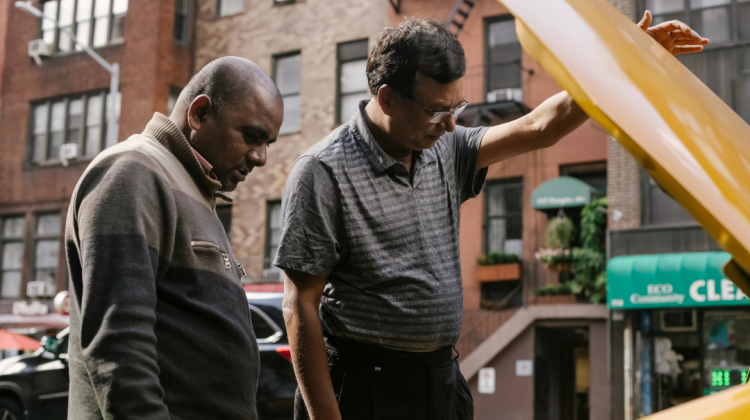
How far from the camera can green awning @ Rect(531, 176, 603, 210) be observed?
14.4 metres

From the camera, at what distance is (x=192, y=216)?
174 cm

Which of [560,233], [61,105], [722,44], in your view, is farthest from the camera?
[61,105]

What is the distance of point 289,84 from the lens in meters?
19.7

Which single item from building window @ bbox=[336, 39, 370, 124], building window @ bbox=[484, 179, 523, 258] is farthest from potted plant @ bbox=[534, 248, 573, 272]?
building window @ bbox=[336, 39, 370, 124]

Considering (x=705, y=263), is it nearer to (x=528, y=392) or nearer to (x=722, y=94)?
(x=722, y=94)

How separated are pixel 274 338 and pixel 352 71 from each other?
13.0m

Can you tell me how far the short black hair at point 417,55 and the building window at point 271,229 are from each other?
54.2 ft

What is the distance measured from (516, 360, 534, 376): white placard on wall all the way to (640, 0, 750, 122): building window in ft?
18.5

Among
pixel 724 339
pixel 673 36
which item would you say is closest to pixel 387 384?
pixel 673 36

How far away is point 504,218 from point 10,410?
1045 cm

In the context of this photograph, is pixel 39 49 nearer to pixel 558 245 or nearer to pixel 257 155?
pixel 558 245

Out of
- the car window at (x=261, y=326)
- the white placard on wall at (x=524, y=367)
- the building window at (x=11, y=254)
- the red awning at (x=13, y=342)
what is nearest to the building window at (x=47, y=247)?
the building window at (x=11, y=254)

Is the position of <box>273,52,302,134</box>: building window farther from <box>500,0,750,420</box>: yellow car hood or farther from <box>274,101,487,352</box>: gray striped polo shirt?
<box>500,0,750,420</box>: yellow car hood

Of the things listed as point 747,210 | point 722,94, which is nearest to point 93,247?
point 747,210
